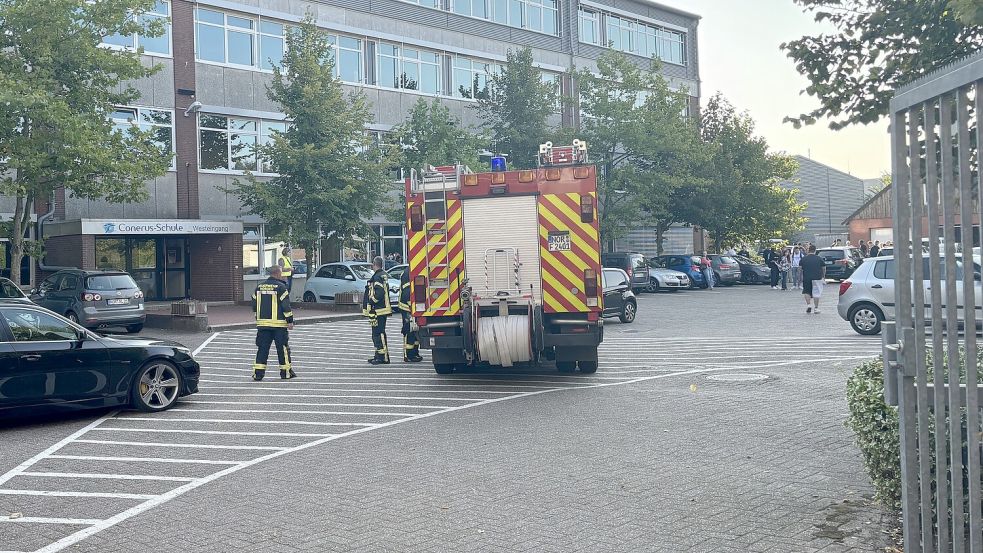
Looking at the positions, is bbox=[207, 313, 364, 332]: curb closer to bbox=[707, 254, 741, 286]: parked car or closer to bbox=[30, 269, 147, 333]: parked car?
A: bbox=[30, 269, 147, 333]: parked car

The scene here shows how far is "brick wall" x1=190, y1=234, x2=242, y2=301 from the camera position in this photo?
109ft

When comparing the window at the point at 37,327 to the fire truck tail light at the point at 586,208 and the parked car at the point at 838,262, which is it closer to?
the fire truck tail light at the point at 586,208

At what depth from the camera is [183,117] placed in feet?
108

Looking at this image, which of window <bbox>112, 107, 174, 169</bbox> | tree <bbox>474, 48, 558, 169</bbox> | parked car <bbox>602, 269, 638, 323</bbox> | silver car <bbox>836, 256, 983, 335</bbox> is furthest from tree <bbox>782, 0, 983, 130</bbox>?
tree <bbox>474, 48, 558, 169</bbox>

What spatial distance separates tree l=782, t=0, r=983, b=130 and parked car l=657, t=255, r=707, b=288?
3107 cm

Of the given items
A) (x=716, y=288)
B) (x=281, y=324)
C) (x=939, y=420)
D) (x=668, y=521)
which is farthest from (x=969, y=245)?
(x=716, y=288)

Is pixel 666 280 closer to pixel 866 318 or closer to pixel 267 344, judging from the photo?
pixel 866 318

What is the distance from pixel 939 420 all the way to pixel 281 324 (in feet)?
36.7

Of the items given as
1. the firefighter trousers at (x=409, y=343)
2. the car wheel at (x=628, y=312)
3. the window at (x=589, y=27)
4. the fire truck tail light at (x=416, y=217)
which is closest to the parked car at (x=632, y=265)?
the car wheel at (x=628, y=312)

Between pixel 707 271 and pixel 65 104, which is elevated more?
pixel 65 104

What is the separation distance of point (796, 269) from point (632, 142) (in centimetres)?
906

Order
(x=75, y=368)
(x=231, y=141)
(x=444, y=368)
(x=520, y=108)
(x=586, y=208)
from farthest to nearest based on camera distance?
(x=520, y=108), (x=231, y=141), (x=444, y=368), (x=586, y=208), (x=75, y=368)

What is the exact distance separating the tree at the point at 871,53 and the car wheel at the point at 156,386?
7389 mm

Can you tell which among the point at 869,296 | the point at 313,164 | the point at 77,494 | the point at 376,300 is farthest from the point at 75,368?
the point at 313,164
